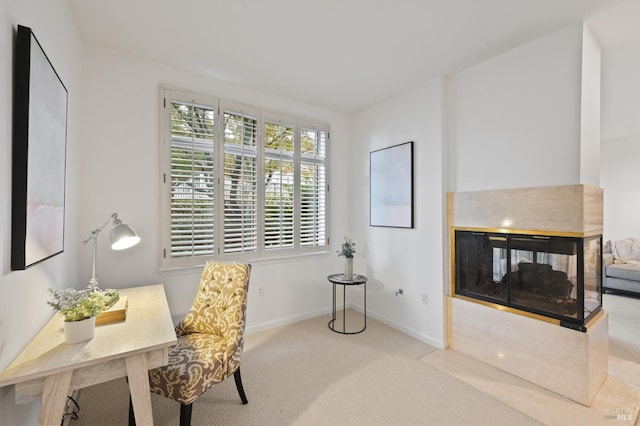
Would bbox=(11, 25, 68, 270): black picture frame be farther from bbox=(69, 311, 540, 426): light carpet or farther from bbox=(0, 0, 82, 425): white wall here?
bbox=(69, 311, 540, 426): light carpet

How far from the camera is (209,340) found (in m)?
2.00

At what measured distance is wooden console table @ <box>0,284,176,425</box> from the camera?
1184mm

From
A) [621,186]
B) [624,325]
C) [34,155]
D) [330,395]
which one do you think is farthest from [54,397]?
[621,186]

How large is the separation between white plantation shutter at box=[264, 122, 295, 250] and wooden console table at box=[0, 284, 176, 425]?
1.80 metres

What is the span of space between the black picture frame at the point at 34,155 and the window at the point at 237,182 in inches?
44.0

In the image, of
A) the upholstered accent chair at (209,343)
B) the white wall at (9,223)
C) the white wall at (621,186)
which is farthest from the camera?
the white wall at (621,186)

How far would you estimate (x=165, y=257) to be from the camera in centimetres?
277

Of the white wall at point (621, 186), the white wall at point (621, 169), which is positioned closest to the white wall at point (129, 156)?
the white wall at point (621, 169)

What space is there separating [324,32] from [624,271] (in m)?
5.39

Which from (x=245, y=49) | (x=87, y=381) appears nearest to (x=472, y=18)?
(x=245, y=49)

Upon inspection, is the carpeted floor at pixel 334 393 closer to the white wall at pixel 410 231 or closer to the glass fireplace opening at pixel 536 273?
the white wall at pixel 410 231

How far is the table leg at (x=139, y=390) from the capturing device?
53.2 inches

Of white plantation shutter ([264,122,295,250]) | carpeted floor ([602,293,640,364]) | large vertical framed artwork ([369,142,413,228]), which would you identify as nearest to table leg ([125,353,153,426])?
white plantation shutter ([264,122,295,250])

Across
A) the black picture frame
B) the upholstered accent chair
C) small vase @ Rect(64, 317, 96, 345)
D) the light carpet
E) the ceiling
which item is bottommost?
the light carpet
